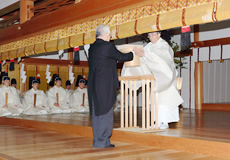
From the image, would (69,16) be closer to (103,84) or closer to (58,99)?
(103,84)

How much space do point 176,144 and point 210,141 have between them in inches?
20.1

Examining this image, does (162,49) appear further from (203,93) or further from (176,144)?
(203,93)

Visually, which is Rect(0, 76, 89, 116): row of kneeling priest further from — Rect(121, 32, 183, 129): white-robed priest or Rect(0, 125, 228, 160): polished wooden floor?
Rect(121, 32, 183, 129): white-robed priest

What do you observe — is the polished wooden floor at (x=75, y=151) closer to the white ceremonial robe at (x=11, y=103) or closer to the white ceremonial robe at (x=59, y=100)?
the white ceremonial robe at (x=11, y=103)

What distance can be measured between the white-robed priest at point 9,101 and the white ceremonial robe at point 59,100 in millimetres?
1083

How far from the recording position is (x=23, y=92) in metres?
11.1

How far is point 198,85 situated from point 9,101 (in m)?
5.81

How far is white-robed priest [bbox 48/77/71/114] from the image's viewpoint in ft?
34.8

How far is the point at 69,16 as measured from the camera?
20.9 ft

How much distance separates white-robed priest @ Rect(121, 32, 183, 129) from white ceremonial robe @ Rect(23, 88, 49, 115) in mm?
5161

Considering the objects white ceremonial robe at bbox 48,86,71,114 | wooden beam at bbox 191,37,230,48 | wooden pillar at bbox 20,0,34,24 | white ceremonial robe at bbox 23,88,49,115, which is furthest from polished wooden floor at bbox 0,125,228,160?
wooden beam at bbox 191,37,230,48

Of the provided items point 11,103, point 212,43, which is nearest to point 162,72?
point 212,43

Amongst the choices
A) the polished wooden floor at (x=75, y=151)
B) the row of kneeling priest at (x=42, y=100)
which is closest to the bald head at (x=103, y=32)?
the polished wooden floor at (x=75, y=151)

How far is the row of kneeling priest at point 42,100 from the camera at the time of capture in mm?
9477
